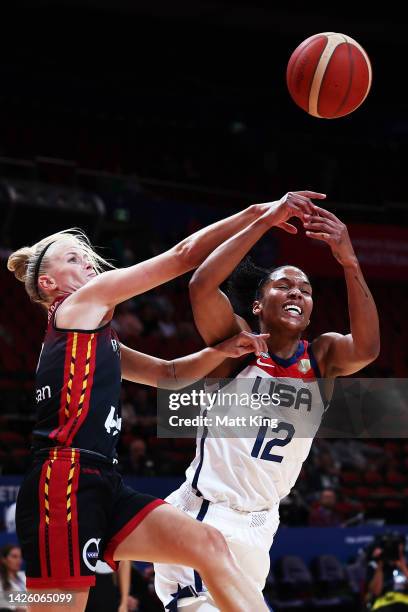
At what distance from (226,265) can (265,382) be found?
0.72m

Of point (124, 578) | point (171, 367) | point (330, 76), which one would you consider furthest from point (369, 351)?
point (124, 578)

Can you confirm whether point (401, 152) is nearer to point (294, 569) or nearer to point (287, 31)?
point (287, 31)

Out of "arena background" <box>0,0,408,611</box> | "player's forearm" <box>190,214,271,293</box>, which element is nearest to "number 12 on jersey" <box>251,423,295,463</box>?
"player's forearm" <box>190,214,271,293</box>

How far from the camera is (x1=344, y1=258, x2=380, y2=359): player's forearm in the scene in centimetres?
444

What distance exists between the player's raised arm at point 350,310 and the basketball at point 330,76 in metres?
0.98

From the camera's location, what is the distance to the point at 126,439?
10602 mm

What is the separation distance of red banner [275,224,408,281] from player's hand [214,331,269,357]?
36.6ft

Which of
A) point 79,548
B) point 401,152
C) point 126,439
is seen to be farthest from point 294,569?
point 401,152

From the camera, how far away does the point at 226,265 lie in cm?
421

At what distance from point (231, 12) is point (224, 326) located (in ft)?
42.9

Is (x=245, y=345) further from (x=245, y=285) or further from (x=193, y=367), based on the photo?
(x=245, y=285)

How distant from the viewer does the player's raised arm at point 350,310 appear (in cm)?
433

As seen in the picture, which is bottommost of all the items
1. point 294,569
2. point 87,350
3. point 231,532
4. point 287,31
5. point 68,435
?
point 294,569

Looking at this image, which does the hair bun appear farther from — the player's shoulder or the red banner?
the red banner
